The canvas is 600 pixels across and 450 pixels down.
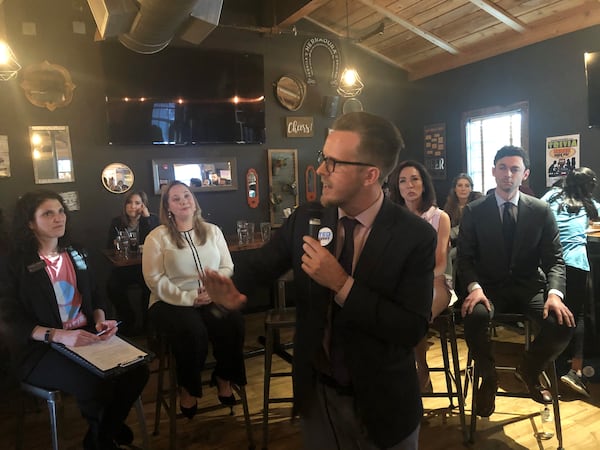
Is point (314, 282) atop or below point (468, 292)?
atop

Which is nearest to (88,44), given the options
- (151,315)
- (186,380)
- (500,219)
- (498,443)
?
(151,315)

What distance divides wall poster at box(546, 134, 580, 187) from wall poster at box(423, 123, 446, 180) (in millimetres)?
1238

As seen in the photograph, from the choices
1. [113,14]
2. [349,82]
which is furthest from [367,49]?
[113,14]

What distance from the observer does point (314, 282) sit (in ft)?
4.00

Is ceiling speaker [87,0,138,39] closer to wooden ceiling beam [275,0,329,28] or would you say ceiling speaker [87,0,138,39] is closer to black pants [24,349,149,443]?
black pants [24,349,149,443]

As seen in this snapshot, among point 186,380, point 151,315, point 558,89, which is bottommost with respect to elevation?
point 186,380

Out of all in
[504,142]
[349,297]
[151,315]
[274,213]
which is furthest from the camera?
[274,213]

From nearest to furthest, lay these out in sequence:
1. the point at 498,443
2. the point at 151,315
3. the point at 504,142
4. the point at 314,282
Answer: the point at 314,282
the point at 498,443
the point at 151,315
the point at 504,142

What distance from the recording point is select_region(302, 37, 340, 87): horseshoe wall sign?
504 cm

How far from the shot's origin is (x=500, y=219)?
98.8 inches

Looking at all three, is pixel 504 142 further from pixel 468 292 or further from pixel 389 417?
pixel 389 417

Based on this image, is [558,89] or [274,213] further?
[274,213]

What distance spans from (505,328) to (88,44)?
4.32 meters

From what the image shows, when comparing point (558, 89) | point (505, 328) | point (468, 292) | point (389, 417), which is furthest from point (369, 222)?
point (558, 89)
